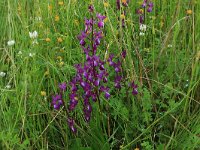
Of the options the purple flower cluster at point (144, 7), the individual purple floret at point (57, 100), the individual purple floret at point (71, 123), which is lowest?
the individual purple floret at point (71, 123)

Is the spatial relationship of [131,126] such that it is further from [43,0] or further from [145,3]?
[43,0]

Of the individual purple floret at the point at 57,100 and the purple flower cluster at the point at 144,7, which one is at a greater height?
the purple flower cluster at the point at 144,7

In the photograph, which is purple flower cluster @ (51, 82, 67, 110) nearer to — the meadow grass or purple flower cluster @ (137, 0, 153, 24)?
the meadow grass

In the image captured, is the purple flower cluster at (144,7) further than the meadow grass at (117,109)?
Yes

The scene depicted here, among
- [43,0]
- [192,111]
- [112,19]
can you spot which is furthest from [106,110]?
[43,0]

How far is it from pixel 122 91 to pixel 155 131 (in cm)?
24

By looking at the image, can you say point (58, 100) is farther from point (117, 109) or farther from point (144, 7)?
point (144, 7)

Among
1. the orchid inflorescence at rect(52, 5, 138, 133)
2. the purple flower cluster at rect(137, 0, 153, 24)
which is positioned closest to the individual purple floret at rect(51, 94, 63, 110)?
the orchid inflorescence at rect(52, 5, 138, 133)

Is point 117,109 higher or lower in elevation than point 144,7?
lower

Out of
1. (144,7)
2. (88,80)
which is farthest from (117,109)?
(144,7)

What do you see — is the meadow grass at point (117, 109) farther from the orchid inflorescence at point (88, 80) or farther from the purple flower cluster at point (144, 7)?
the purple flower cluster at point (144, 7)

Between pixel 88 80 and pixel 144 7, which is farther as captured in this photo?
pixel 144 7

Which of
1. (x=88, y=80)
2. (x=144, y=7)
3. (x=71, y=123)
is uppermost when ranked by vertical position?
(x=144, y=7)

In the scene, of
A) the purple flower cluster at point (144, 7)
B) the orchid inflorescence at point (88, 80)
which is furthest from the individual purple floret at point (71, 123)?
the purple flower cluster at point (144, 7)
